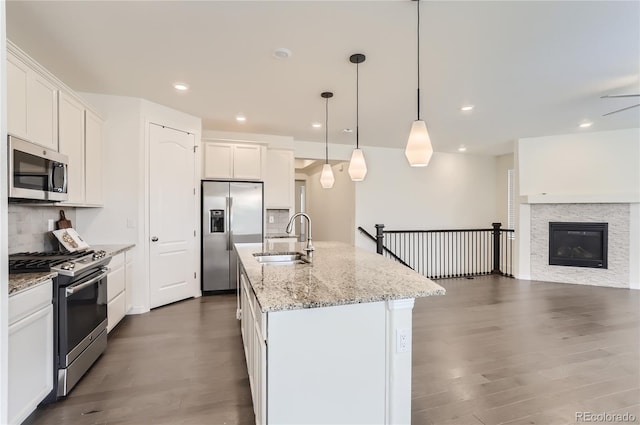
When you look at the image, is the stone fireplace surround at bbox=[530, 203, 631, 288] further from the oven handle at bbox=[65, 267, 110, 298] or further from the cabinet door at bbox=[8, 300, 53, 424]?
the cabinet door at bbox=[8, 300, 53, 424]

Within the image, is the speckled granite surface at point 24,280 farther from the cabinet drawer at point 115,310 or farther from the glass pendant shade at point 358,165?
the glass pendant shade at point 358,165

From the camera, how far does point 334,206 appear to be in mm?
7660

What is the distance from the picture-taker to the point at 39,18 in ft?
7.25

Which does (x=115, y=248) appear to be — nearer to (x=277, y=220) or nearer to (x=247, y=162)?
(x=247, y=162)

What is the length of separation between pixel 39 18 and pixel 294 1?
1.86m

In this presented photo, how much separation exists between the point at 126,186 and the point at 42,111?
4.53 ft

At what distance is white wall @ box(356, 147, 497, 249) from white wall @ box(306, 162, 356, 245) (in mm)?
352

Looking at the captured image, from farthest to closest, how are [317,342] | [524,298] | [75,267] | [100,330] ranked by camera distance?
[524,298], [100,330], [75,267], [317,342]

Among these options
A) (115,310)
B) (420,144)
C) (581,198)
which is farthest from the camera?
(581,198)

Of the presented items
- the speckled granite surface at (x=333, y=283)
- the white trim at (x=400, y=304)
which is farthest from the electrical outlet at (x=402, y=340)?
the speckled granite surface at (x=333, y=283)

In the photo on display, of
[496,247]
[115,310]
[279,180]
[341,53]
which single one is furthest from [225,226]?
[496,247]

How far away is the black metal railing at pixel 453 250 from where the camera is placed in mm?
6551

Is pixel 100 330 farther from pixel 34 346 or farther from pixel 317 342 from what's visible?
pixel 317 342

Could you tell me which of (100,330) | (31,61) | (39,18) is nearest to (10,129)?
(31,61)
